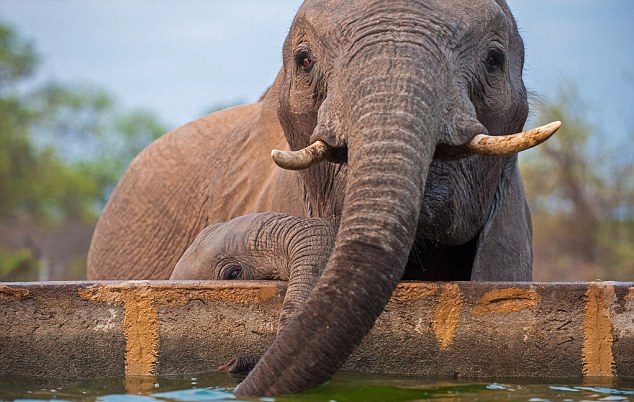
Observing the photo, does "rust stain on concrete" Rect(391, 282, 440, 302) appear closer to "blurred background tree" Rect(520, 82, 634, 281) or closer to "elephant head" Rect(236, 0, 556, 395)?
"elephant head" Rect(236, 0, 556, 395)

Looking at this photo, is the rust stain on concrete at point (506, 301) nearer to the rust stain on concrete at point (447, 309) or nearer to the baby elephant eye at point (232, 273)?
the rust stain on concrete at point (447, 309)

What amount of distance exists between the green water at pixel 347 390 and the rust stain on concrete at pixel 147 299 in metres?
0.13

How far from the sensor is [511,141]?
4668 millimetres

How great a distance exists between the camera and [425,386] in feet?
15.2

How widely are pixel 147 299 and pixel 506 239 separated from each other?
1975 millimetres

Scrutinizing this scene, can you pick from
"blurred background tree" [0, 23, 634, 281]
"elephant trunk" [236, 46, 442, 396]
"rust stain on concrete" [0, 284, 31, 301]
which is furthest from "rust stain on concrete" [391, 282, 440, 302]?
"blurred background tree" [0, 23, 634, 281]

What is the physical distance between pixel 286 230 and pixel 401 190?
4.03ft

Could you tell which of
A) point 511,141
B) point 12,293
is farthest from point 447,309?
point 12,293

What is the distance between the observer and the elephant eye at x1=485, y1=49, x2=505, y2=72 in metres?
5.29

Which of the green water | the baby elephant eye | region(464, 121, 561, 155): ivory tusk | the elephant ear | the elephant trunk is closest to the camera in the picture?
the elephant trunk

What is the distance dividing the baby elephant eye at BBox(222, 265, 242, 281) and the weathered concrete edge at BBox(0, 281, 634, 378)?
0.63m

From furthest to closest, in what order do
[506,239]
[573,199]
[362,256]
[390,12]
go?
[573,199]
[506,239]
[390,12]
[362,256]

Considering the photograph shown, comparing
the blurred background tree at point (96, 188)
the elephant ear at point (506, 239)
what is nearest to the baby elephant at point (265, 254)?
the elephant ear at point (506, 239)

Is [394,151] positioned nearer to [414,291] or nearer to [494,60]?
[414,291]
